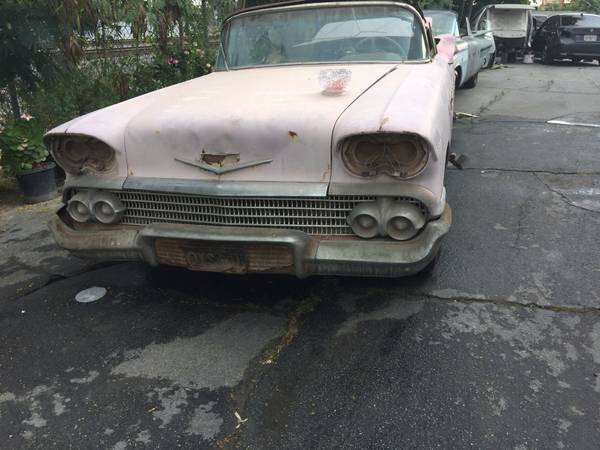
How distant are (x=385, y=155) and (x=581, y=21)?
1538cm

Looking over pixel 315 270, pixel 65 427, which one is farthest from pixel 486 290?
pixel 65 427

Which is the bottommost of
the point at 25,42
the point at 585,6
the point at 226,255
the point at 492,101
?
the point at 492,101

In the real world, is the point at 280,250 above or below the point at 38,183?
above

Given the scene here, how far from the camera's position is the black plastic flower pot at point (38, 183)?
16.7 feet

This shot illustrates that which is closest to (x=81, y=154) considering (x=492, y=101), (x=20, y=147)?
(x=20, y=147)

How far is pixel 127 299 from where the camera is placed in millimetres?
3279

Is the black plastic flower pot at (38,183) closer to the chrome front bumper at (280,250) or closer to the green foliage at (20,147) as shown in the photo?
the green foliage at (20,147)

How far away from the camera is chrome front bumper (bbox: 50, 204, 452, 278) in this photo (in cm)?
254

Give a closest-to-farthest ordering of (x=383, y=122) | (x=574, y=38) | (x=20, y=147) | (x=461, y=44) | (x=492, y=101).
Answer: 1. (x=383, y=122)
2. (x=20, y=147)
3. (x=461, y=44)
4. (x=492, y=101)
5. (x=574, y=38)

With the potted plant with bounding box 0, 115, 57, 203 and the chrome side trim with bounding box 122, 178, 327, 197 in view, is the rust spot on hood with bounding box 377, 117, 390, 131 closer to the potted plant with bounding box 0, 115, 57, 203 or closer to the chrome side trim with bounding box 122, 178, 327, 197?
the chrome side trim with bounding box 122, 178, 327, 197

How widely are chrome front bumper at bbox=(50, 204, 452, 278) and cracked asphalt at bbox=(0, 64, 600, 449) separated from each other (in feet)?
1.38

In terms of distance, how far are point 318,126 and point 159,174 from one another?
88 centimetres

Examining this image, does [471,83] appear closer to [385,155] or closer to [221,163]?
[385,155]

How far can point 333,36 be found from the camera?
396 centimetres
